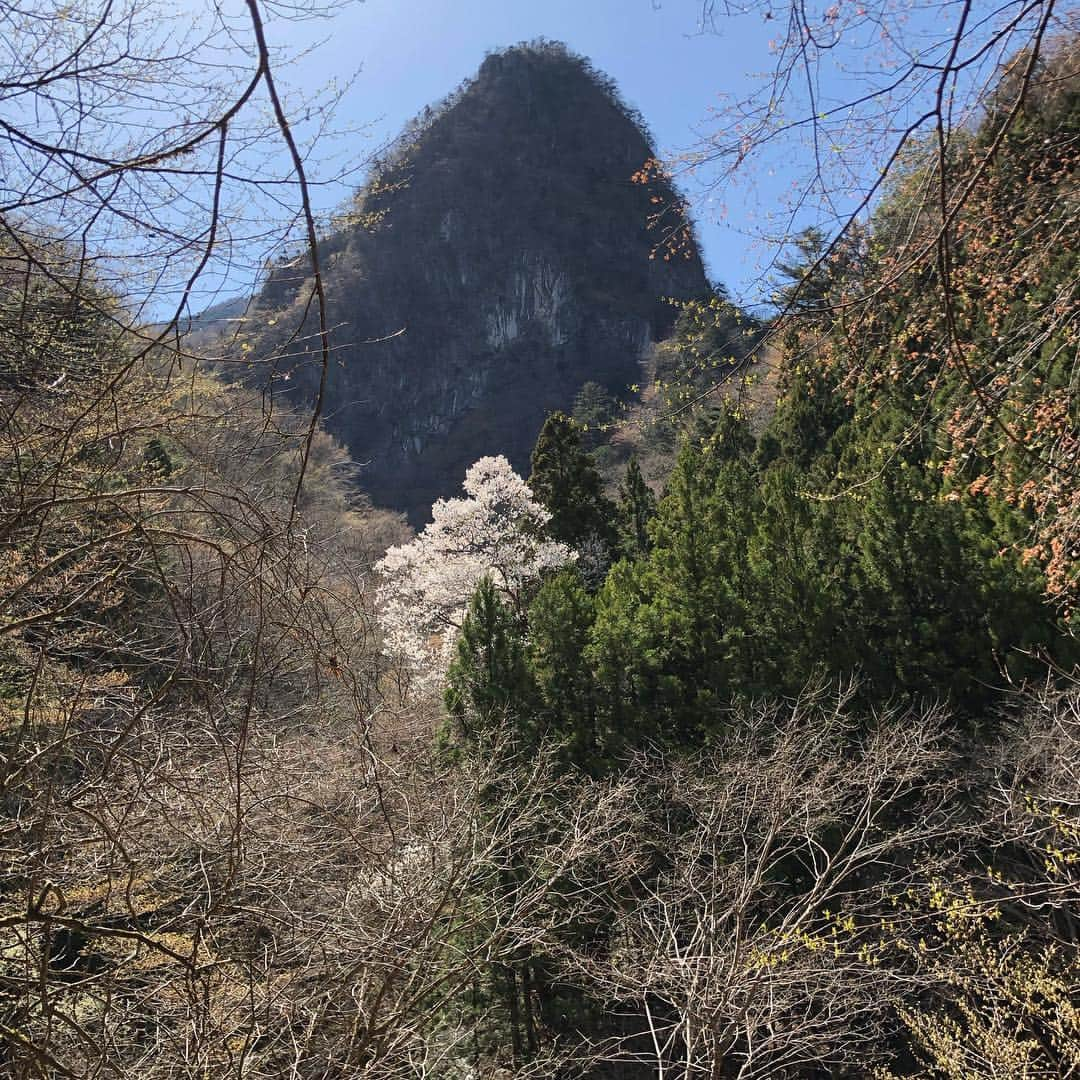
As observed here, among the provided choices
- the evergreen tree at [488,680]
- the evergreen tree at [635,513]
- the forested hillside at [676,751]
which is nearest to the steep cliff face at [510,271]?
the evergreen tree at [635,513]

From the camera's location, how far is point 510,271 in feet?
204

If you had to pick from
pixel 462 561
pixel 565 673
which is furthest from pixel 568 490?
pixel 565 673

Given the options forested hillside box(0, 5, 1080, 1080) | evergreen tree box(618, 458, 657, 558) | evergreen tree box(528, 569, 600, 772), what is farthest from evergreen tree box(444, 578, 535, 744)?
evergreen tree box(618, 458, 657, 558)

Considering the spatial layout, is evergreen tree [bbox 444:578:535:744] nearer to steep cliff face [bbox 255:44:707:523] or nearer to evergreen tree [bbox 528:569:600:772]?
evergreen tree [bbox 528:569:600:772]

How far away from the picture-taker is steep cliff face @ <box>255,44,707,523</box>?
54281mm

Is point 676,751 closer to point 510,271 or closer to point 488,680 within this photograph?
point 488,680

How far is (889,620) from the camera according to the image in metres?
10.3

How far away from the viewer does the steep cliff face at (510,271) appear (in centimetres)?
5428

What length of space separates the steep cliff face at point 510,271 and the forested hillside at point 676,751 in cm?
3946

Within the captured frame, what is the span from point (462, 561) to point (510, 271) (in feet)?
164

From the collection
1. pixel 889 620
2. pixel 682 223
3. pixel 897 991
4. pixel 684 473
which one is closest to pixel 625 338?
pixel 684 473

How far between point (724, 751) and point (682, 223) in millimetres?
7981

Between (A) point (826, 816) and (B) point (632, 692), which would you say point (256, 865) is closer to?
(A) point (826, 816)

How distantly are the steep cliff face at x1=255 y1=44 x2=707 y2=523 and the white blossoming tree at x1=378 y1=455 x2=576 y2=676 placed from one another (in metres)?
31.1
